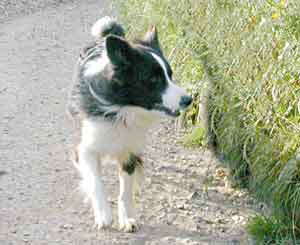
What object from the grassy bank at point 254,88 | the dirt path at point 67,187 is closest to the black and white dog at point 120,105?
the dirt path at point 67,187

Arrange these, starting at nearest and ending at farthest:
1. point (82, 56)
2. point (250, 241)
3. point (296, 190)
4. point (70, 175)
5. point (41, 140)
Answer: point (296, 190) → point (250, 241) → point (82, 56) → point (70, 175) → point (41, 140)

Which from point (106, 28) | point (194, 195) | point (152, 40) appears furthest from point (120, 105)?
point (194, 195)

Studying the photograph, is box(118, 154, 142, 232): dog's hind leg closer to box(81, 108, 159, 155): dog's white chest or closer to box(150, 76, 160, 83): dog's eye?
box(81, 108, 159, 155): dog's white chest

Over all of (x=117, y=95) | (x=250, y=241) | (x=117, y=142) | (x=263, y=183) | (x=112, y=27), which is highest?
(x=112, y=27)

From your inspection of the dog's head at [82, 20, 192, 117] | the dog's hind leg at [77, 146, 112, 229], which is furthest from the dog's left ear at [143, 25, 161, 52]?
the dog's hind leg at [77, 146, 112, 229]

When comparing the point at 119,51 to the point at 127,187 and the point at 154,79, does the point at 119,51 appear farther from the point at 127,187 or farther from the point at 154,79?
the point at 127,187

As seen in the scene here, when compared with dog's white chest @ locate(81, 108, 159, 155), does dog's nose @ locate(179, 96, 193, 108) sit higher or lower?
higher

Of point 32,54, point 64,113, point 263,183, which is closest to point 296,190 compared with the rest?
point 263,183

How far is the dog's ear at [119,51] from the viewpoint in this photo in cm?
464

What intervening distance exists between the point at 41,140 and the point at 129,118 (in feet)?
6.51

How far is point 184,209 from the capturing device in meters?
5.56

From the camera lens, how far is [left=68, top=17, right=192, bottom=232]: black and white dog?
478cm

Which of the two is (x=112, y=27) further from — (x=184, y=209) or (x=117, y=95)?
(x=184, y=209)

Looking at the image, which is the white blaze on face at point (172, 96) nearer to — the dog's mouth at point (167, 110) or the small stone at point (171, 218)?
the dog's mouth at point (167, 110)
